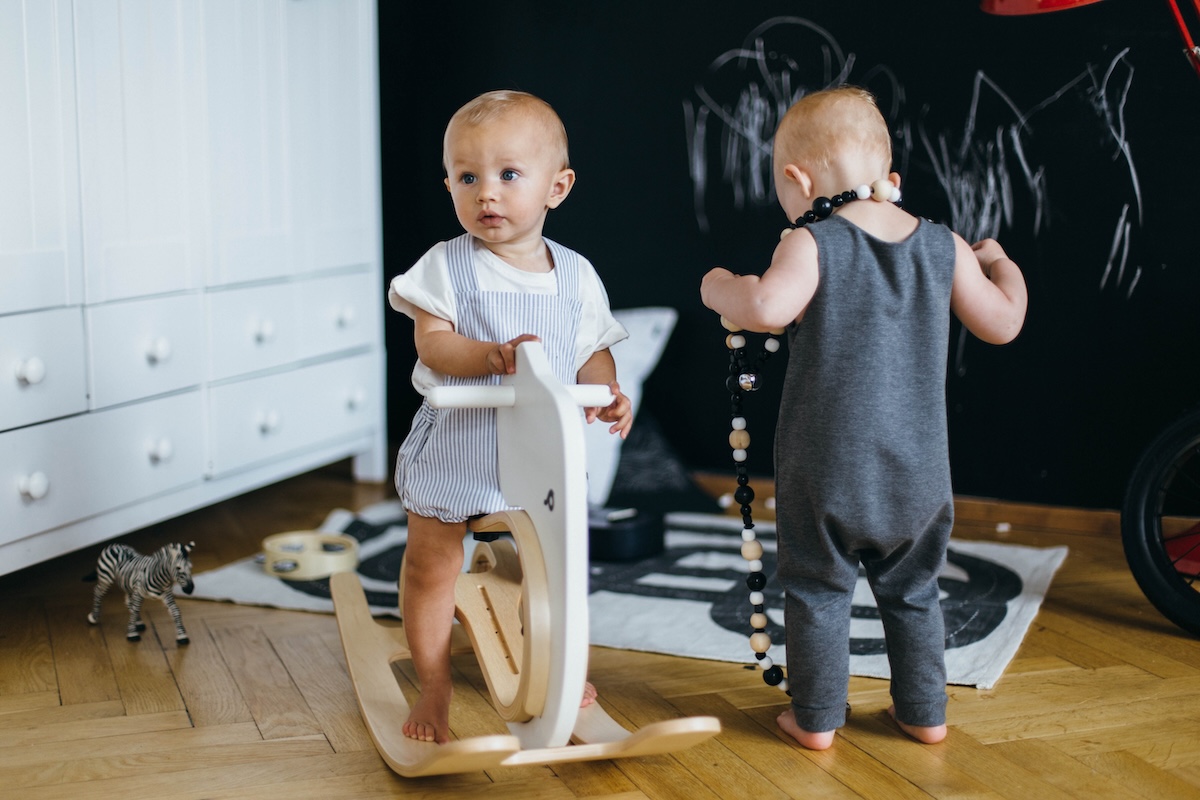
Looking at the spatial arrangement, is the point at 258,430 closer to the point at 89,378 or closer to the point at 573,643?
the point at 89,378

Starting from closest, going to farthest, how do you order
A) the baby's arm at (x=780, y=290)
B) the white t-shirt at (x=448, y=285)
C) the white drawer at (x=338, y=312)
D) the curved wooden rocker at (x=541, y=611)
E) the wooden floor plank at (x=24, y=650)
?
the curved wooden rocker at (x=541, y=611), the baby's arm at (x=780, y=290), the white t-shirt at (x=448, y=285), the wooden floor plank at (x=24, y=650), the white drawer at (x=338, y=312)

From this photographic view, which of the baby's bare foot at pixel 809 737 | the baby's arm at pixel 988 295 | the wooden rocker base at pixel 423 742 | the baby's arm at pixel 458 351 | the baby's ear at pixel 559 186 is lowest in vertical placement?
the baby's bare foot at pixel 809 737

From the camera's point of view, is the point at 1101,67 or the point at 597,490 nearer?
the point at 1101,67

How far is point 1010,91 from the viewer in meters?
2.29

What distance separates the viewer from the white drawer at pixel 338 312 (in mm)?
2430

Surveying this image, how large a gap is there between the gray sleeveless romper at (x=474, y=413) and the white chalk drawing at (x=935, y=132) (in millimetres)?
1214

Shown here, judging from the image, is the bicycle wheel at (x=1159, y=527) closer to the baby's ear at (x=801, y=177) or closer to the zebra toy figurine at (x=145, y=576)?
the baby's ear at (x=801, y=177)

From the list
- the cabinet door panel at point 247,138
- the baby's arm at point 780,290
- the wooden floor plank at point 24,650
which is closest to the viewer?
the baby's arm at point 780,290

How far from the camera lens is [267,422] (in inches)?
91.3

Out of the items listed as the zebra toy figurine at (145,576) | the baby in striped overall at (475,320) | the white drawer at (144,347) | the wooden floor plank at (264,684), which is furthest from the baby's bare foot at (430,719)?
the white drawer at (144,347)

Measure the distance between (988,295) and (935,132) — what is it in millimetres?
1109

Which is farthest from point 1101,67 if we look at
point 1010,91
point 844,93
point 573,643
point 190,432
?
point 190,432

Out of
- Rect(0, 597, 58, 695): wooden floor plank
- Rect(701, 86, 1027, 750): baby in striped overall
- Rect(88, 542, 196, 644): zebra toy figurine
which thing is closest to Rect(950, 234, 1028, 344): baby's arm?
Rect(701, 86, 1027, 750): baby in striped overall

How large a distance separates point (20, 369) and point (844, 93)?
49.2 inches
